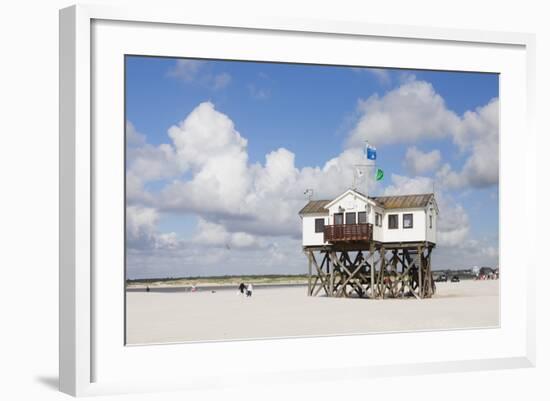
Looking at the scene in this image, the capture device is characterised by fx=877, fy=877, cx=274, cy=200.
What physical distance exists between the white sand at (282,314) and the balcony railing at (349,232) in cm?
200

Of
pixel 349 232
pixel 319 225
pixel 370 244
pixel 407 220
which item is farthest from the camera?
pixel 370 244

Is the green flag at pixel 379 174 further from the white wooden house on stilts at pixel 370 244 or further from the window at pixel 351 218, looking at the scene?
the window at pixel 351 218

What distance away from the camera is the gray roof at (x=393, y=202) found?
17.6 meters

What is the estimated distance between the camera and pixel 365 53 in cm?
1362

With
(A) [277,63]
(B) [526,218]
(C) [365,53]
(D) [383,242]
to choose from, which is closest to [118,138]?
(A) [277,63]

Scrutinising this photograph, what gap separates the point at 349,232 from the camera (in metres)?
20.0

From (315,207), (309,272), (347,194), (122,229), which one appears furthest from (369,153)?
(122,229)

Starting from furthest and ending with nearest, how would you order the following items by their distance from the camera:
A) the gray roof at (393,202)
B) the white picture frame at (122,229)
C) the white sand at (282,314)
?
the gray roof at (393,202) < the white sand at (282,314) < the white picture frame at (122,229)

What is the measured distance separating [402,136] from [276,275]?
3.78m

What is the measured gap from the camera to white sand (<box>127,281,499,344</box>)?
Result: 13273mm

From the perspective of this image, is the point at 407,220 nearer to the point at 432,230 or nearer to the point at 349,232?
the point at 432,230

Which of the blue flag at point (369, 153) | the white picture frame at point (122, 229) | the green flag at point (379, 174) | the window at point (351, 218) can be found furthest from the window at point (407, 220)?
the white picture frame at point (122, 229)

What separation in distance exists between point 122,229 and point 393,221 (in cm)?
938

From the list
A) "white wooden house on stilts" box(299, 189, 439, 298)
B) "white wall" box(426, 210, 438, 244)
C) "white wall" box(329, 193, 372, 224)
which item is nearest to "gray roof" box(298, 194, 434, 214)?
"white wooden house on stilts" box(299, 189, 439, 298)
